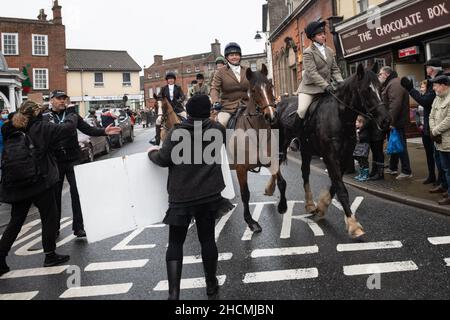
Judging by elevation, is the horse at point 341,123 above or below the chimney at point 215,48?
below

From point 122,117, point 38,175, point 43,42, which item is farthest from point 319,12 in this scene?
point 43,42

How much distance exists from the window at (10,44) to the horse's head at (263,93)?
42.2 m

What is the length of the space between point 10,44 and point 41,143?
42.3m

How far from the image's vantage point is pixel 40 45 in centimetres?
4116

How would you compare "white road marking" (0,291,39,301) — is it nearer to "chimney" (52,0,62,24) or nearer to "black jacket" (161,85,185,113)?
"black jacket" (161,85,185,113)

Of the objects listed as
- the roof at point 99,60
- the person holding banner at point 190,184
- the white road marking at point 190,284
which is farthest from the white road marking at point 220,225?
the roof at point 99,60

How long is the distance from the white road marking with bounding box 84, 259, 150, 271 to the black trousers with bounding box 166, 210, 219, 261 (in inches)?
52.6

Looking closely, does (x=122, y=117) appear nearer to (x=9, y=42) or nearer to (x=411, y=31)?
(x=411, y=31)

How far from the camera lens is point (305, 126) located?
649cm

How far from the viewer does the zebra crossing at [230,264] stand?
13.5 feet

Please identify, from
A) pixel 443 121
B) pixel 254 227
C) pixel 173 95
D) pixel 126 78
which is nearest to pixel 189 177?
pixel 254 227

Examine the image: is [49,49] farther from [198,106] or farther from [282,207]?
[198,106]

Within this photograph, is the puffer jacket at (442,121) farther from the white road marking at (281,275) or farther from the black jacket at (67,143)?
the black jacket at (67,143)

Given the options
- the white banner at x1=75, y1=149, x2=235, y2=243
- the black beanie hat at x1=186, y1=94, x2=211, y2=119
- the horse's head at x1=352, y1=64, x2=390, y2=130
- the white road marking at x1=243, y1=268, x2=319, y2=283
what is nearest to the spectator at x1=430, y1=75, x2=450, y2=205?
the horse's head at x1=352, y1=64, x2=390, y2=130
